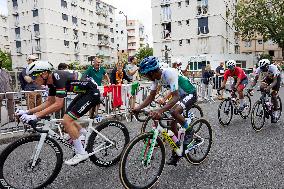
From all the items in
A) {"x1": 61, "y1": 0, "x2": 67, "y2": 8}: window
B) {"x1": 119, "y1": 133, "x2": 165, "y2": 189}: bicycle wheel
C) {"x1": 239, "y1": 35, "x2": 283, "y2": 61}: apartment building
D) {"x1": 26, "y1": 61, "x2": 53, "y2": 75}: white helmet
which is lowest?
{"x1": 119, "y1": 133, "x2": 165, "y2": 189}: bicycle wheel

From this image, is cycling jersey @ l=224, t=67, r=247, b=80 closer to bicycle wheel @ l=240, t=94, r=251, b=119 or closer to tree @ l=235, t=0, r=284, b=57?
bicycle wheel @ l=240, t=94, r=251, b=119

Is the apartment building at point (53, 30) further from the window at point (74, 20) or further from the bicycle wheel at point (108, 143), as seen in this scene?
the bicycle wheel at point (108, 143)

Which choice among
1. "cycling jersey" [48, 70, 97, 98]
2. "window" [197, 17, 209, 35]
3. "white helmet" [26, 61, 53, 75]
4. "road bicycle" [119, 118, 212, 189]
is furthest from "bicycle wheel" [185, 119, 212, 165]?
"window" [197, 17, 209, 35]

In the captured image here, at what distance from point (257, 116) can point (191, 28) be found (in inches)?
1507

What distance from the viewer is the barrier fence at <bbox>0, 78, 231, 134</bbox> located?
7887 mm

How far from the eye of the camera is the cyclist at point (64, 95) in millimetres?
4094

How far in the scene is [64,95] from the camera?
14.2 feet

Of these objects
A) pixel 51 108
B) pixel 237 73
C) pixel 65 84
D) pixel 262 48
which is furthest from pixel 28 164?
pixel 262 48

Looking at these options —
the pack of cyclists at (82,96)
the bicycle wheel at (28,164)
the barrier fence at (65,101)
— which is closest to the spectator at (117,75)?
the barrier fence at (65,101)

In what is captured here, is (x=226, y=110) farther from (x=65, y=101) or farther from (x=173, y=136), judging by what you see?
(x=65, y=101)

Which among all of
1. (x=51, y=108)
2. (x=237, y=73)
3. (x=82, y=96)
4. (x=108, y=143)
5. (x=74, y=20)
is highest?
(x=74, y=20)

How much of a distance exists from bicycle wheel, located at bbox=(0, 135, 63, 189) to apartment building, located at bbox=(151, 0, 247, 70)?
37.3m

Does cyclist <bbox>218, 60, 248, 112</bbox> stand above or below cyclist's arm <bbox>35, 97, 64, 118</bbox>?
above

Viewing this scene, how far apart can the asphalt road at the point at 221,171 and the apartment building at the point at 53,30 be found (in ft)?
165
